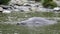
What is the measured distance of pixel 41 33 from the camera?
22.9ft

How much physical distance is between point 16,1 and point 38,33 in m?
19.3

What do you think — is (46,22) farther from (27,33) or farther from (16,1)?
(16,1)

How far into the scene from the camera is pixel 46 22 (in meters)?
9.41

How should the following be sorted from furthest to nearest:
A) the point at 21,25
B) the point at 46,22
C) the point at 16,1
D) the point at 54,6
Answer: the point at 16,1
the point at 54,6
the point at 46,22
the point at 21,25

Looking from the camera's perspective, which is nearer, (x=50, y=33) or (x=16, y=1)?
(x=50, y=33)

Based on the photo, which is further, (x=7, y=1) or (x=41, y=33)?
(x=7, y=1)

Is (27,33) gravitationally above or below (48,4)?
above

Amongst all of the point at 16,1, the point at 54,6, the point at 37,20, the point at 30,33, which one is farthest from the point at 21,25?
the point at 16,1

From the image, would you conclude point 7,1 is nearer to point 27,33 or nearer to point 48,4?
point 48,4

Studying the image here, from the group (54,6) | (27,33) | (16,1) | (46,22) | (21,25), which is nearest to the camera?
(27,33)

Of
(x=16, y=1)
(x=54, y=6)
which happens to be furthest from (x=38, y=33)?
(x=16, y=1)

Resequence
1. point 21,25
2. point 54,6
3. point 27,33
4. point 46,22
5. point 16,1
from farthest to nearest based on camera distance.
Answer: point 16,1 → point 54,6 → point 46,22 → point 21,25 → point 27,33

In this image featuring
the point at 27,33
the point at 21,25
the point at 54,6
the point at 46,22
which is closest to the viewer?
the point at 27,33

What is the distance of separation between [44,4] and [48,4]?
0.51 meters
